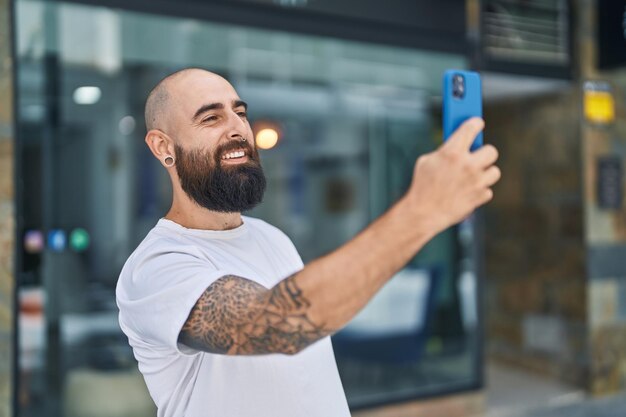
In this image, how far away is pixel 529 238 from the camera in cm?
712

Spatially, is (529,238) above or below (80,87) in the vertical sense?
below

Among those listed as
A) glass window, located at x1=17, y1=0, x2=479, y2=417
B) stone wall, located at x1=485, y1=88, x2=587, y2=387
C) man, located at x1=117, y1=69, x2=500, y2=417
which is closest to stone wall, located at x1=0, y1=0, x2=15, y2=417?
glass window, located at x1=17, y1=0, x2=479, y2=417

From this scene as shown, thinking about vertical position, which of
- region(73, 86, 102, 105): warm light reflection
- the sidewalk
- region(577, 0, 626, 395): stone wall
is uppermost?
region(73, 86, 102, 105): warm light reflection

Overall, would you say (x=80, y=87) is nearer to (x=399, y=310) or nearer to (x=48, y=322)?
(x=48, y=322)

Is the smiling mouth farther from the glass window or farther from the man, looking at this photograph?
the glass window

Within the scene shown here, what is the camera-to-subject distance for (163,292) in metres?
1.22

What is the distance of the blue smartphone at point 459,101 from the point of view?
1.01 meters

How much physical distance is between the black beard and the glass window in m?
3.27

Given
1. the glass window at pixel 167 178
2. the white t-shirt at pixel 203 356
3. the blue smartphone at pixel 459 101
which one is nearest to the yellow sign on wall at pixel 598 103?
the glass window at pixel 167 178

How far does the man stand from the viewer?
987 millimetres

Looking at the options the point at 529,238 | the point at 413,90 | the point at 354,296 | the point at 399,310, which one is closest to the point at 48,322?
the point at 399,310

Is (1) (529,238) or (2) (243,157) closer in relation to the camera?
(2) (243,157)

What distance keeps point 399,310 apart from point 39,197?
275 cm

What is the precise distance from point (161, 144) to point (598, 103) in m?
5.91
